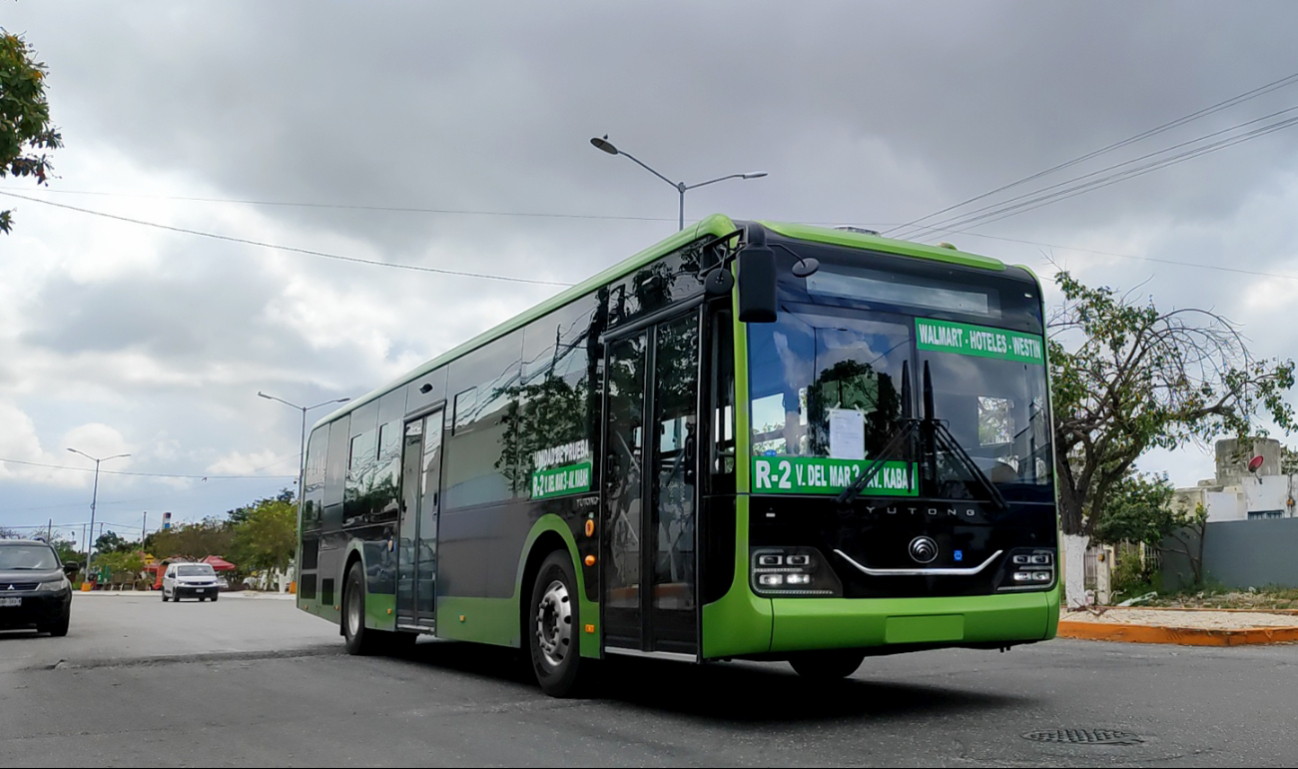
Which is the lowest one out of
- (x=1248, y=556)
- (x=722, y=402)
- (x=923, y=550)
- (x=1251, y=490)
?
(x=923, y=550)

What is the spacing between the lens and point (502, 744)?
6863mm

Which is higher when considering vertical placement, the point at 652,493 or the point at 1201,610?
the point at 652,493

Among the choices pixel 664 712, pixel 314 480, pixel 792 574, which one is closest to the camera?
pixel 792 574

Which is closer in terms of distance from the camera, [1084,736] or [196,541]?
[1084,736]

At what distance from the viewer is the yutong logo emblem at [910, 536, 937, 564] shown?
24.9 feet

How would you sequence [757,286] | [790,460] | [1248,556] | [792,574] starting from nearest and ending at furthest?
1. [757,286]
2. [792,574]
3. [790,460]
4. [1248,556]

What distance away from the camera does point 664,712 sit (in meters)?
8.23

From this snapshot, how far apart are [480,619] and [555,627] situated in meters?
1.69

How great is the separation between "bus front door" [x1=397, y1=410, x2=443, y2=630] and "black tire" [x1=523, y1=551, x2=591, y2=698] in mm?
2866

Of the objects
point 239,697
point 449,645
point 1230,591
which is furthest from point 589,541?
point 1230,591

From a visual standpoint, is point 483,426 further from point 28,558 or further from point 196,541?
point 196,541

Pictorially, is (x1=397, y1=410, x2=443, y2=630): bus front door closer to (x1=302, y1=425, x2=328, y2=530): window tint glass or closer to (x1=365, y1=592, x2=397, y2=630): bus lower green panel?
(x1=365, y1=592, x2=397, y2=630): bus lower green panel

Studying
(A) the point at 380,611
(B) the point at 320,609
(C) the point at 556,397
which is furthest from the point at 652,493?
(B) the point at 320,609

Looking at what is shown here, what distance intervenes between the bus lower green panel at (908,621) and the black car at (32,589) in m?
15.3
